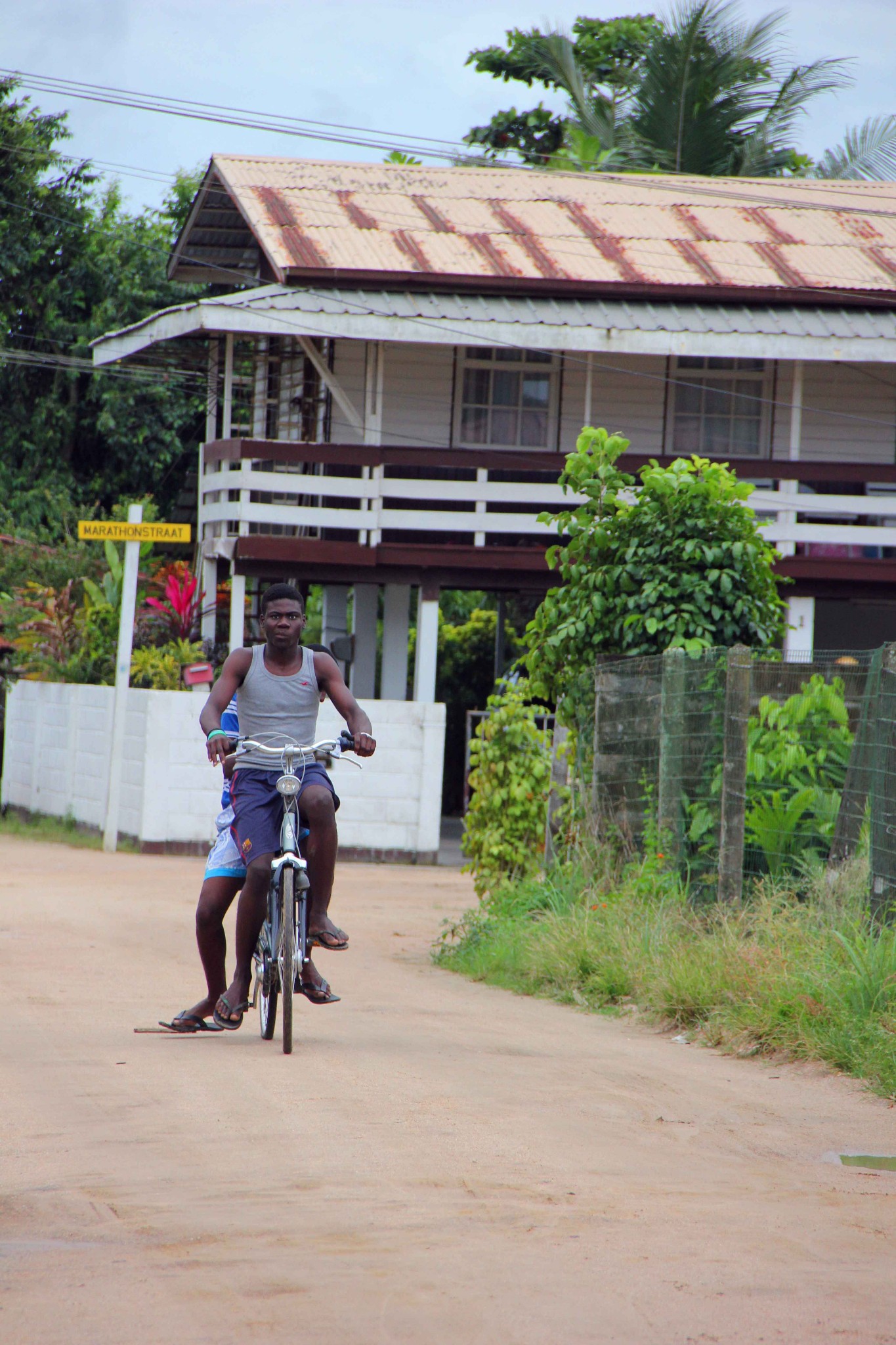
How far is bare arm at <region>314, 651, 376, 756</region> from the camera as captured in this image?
22.4 feet

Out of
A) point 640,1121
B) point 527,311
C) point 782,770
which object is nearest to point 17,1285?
point 640,1121

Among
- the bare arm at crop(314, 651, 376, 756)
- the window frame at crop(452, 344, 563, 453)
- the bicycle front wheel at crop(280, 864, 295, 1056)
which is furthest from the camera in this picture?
the window frame at crop(452, 344, 563, 453)

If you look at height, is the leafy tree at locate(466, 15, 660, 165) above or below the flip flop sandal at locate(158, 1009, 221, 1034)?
above

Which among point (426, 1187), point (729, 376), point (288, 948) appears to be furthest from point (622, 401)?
point (426, 1187)

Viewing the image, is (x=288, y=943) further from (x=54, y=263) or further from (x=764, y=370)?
(x=54, y=263)

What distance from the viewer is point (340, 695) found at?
6984mm

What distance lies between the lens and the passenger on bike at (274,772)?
668 centimetres

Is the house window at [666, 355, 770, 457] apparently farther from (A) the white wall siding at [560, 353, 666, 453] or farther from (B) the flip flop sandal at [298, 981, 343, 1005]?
(B) the flip flop sandal at [298, 981, 343, 1005]

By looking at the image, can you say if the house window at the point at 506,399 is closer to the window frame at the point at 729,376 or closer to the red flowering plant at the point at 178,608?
the window frame at the point at 729,376

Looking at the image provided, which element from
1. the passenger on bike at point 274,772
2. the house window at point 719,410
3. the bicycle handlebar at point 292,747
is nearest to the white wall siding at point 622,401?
the house window at point 719,410

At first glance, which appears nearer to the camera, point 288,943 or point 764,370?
point 288,943

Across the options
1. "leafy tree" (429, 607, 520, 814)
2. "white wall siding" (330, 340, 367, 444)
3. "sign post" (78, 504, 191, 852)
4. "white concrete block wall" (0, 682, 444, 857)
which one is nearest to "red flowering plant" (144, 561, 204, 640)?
"white concrete block wall" (0, 682, 444, 857)

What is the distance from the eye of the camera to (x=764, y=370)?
70.3 feet

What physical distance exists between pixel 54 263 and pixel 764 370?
46.5 ft
